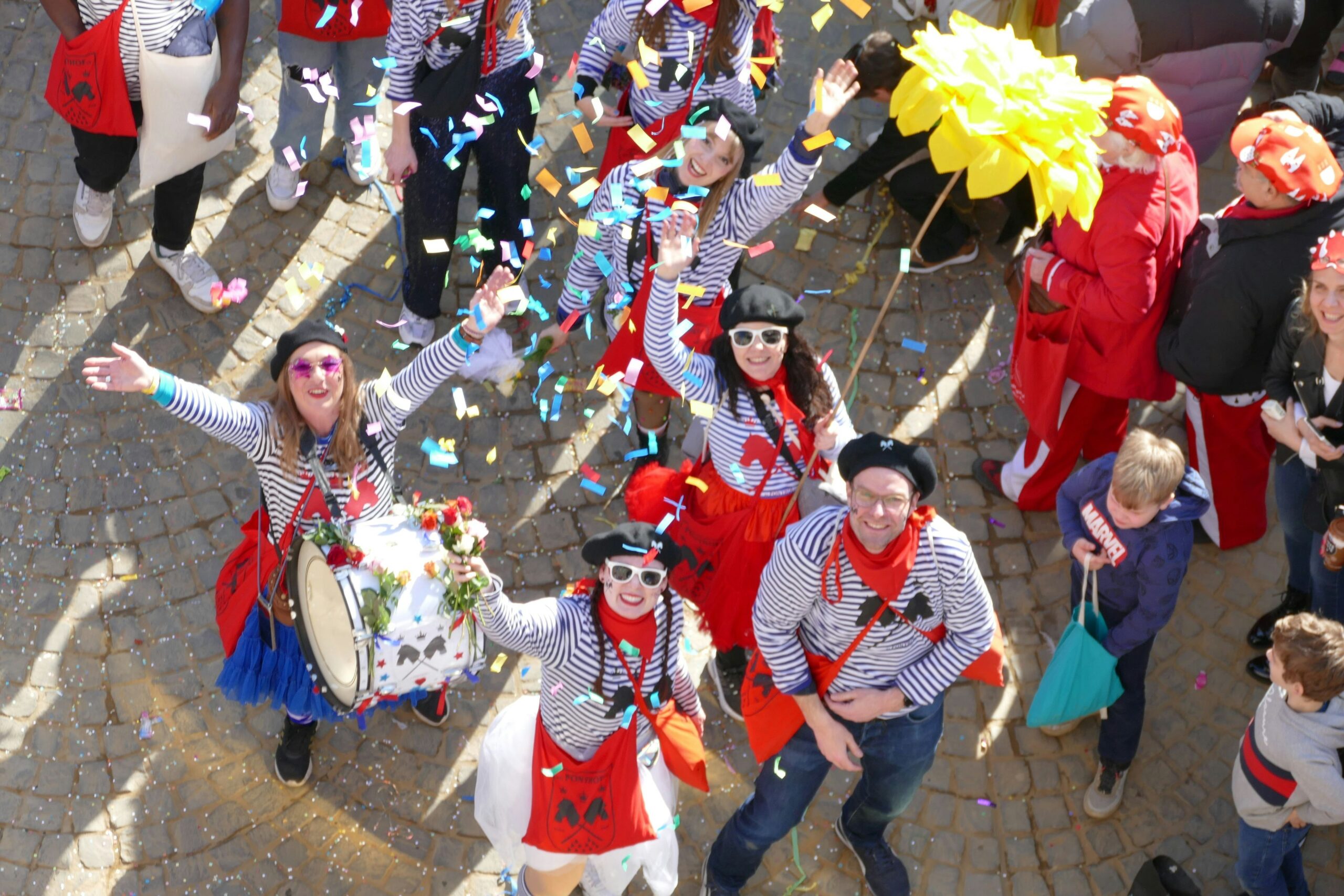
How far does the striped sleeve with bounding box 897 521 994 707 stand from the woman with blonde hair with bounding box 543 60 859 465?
1.47m

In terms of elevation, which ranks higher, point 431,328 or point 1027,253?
point 1027,253

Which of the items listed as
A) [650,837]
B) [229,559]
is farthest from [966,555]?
[229,559]

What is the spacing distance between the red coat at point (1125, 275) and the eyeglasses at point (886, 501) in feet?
5.60

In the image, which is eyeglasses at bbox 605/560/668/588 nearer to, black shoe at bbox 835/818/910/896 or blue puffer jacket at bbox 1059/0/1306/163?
black shoe at bbox 835/818/910/896

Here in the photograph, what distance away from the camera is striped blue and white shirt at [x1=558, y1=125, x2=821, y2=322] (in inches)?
222

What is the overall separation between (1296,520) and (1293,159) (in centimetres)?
156

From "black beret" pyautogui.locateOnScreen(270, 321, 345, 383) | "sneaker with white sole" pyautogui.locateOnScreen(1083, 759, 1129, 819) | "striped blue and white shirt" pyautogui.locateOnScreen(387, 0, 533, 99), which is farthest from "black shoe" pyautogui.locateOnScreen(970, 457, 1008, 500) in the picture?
"black beret" pyautogui.locateOnScreen(270, 321, 345, 383)

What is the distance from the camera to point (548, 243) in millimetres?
7258

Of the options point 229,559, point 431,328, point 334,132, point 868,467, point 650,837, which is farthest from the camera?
point 334,132

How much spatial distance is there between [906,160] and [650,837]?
3.60m

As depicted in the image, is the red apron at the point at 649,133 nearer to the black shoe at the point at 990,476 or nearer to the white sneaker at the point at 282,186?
the white sneaker at the point at 282,186

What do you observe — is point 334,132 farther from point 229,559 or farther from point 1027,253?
point 1027,253

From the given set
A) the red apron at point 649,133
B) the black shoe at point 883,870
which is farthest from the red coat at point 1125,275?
the black shoe at point 883,870

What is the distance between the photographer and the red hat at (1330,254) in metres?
4.93
